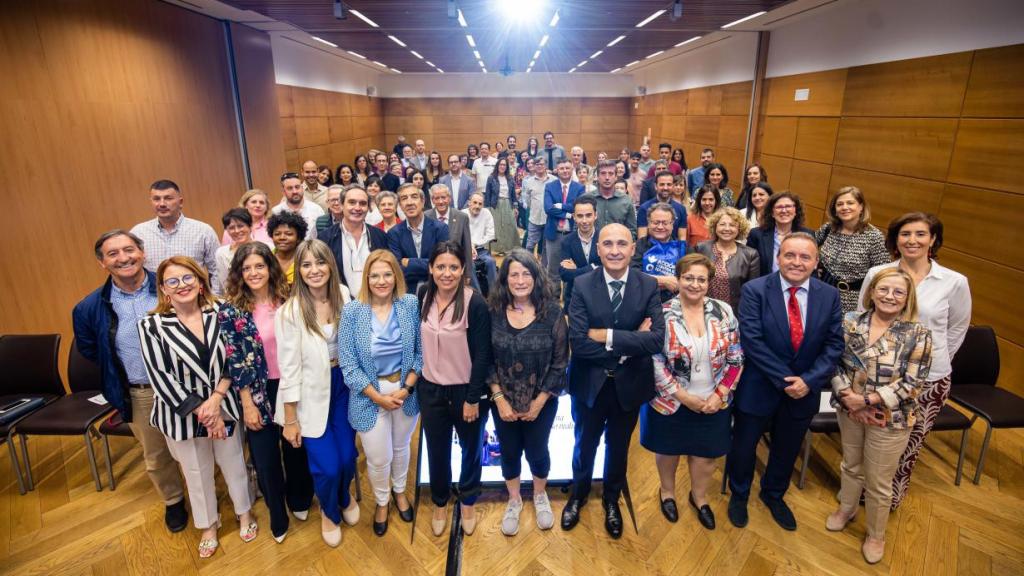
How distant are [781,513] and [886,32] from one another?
5.77 metres

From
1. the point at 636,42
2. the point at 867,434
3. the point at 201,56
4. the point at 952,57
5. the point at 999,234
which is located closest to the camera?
the point at 867,434

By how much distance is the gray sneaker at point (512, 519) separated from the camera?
9.63 ft

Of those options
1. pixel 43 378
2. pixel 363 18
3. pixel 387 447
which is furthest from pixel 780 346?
pixel 363 18

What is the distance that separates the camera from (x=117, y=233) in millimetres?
2693

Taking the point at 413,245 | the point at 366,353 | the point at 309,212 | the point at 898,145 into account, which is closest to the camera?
the point at 366,353

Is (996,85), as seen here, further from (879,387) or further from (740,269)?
(879,387)

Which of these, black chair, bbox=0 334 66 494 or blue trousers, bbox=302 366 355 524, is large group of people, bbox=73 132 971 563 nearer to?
blue trousers, bbox=302 366 355 524

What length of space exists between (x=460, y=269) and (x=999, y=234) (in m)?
4.85

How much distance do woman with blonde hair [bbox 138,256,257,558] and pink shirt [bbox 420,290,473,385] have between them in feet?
3.58

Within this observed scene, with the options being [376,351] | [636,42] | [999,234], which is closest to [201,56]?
[376,351]

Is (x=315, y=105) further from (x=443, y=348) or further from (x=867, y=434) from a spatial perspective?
(x=867, y=434)

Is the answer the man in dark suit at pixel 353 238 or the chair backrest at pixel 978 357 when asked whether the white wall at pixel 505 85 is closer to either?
the man in dark suit at pixel 353 238

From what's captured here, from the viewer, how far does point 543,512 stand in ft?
9.87

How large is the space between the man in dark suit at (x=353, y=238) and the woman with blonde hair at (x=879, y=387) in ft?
10.8
